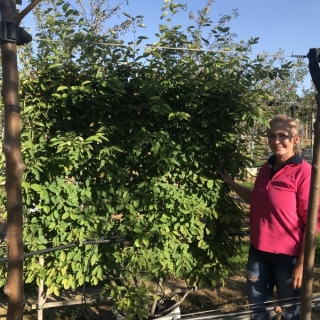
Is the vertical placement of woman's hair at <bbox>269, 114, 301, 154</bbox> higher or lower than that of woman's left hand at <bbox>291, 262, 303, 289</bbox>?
higher

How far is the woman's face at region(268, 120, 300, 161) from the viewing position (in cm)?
248

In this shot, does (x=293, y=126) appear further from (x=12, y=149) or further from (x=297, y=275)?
(x=12, y=149)

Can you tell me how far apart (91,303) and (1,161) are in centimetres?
198

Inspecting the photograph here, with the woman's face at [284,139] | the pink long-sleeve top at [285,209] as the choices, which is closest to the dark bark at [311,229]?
the pink long-sleeve top at [285,209]

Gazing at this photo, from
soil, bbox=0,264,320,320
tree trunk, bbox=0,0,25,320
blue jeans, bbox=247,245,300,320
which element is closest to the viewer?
tree trunk, bbox=0,0,25,320

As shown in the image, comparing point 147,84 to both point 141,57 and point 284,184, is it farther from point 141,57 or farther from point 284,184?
point 284,184

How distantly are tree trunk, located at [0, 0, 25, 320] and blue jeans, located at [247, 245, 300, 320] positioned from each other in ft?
5.27

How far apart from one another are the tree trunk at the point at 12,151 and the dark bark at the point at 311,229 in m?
1.25

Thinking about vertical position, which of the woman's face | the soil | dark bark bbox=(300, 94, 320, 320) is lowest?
the soil

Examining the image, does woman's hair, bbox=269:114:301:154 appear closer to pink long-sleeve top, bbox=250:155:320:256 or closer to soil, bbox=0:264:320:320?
pink long-sleeve top, bbox=250:155:320:256

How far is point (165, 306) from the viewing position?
3609 mm

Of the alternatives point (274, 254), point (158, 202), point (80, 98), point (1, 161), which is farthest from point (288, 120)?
point (1, 161)

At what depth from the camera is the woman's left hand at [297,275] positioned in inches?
90.7

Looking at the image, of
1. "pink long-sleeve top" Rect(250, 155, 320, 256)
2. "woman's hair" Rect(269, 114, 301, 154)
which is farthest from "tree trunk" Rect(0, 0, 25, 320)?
"woman's hair" Rect(269, 114, 301, 154)
